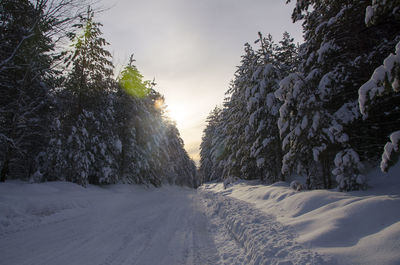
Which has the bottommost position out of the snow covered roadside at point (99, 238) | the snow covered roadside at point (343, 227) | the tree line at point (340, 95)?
the snow covered roadside at point (99, 238)

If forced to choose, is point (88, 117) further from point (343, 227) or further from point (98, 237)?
point (343, 227)

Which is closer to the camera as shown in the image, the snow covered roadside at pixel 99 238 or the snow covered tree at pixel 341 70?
the snow covered roadside at pixel 99 238

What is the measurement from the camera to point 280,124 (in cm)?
980

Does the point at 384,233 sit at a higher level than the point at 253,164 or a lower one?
lower

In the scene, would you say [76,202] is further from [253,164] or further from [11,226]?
[253,164]

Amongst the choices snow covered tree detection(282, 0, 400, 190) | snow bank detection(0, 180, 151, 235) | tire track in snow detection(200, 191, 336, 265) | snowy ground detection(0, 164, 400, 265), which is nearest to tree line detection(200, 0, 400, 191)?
snow covered tree detection(282, 0, 400, 190)

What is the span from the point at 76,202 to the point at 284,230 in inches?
402

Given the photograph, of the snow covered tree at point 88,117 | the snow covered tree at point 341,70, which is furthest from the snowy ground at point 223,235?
the snow covered tree at point 88,117

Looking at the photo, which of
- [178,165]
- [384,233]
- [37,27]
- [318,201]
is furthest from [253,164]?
[178,165]

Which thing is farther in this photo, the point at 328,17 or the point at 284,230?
the point at 328,17

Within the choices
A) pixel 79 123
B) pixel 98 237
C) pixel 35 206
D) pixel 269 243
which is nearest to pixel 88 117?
pixel 79 123

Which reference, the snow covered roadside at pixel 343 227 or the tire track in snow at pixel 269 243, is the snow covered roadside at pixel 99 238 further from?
the snow covered roadside at pixel 343 227

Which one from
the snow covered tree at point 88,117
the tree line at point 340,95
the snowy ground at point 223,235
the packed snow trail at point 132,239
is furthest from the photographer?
the snow covered tree at point 88,117

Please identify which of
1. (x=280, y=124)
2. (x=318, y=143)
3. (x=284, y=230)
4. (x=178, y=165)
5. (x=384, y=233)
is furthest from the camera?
(x=178, y=165)
